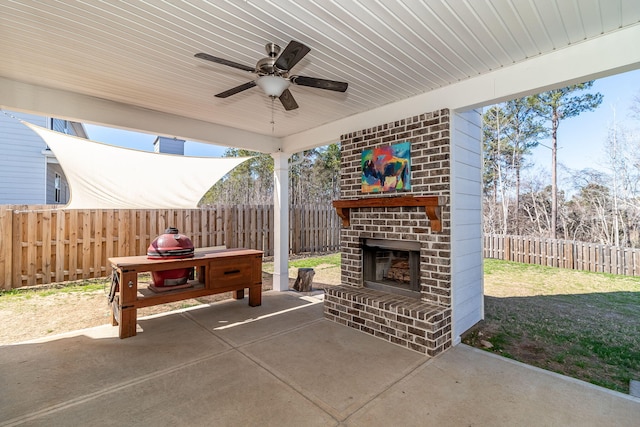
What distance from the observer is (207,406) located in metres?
2.02

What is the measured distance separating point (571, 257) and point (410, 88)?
21.6 ft

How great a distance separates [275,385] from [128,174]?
3.85m

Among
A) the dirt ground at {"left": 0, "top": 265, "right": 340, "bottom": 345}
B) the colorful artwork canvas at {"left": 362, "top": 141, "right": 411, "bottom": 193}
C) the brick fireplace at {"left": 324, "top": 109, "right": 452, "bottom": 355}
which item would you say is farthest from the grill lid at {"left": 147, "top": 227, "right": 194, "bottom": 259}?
the colorful artwork canvas at {"left": 362, "top": 141, "right": 411, "bottom": 193}

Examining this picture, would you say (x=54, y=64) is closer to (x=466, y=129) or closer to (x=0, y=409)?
(x=0, y=409)

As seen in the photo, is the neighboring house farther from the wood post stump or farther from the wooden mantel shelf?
the wooden mantel shelf

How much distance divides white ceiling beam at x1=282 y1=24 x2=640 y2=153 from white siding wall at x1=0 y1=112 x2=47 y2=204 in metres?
8.40

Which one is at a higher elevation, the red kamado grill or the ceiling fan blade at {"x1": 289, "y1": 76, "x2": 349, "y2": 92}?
the ceiling fan blade at {"x1": 289, "y1": 76, "x2": 349, "y2": 92}

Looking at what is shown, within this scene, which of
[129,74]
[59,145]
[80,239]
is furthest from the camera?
[80,239]

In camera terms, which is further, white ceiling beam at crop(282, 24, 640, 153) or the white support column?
the white support column

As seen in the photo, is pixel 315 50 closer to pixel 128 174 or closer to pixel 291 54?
pixel 291 54

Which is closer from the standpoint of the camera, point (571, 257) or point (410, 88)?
point (410, 88)

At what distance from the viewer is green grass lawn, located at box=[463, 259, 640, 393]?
2.65 metres

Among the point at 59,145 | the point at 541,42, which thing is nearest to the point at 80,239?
the point at 59,145

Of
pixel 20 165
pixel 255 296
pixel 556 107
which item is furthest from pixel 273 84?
pixel 556 107
